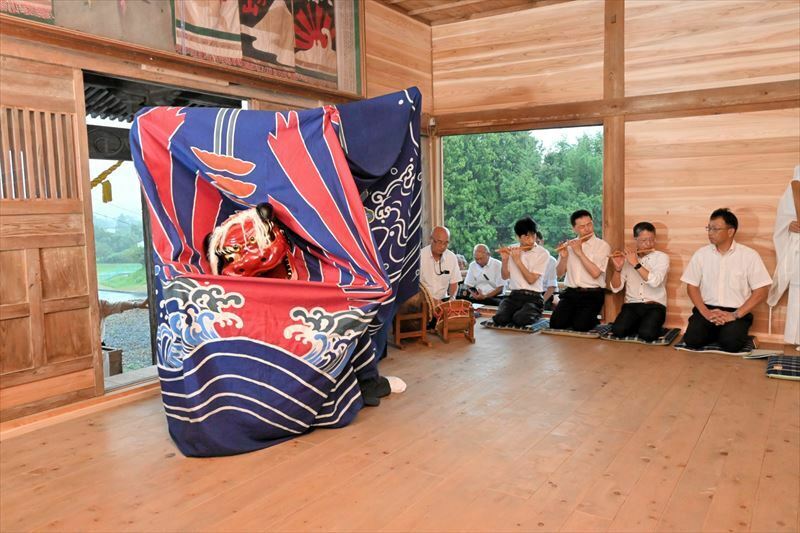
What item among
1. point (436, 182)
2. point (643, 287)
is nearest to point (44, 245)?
point (436, 182)

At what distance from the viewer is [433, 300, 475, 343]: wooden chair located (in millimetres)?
5543

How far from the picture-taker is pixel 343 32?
586cm

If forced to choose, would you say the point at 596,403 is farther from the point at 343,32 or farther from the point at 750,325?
the point at 343,32

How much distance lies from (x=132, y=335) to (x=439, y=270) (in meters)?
3.12

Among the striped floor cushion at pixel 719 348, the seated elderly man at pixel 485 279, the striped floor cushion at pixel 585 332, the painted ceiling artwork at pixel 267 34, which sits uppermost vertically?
the painted ceiling artwork at pixel 267 34

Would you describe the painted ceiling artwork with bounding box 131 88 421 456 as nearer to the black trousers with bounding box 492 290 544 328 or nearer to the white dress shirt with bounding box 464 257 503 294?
the black trousers with bounding box 492 290 544 328

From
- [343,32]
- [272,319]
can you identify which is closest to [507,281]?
[343,32]

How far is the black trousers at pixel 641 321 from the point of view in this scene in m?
5.51

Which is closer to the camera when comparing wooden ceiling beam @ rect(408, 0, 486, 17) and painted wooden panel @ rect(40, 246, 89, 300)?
painted wooden panel @ rect(40, 246, 89, 300)

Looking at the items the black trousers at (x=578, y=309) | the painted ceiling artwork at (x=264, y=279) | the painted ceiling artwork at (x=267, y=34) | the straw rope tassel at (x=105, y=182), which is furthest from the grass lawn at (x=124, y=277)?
the black trousers at (x=578, y=309)

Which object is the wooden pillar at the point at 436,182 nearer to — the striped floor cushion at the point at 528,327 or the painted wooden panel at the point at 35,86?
the striped floor cushion at the point at 528,327

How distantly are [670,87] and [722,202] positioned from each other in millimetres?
1150

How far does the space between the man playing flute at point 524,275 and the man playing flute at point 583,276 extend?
0.89 feet

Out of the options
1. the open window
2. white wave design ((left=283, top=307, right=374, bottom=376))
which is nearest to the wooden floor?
white wave design ((left=283, top=307, right=374, bottom=376))
